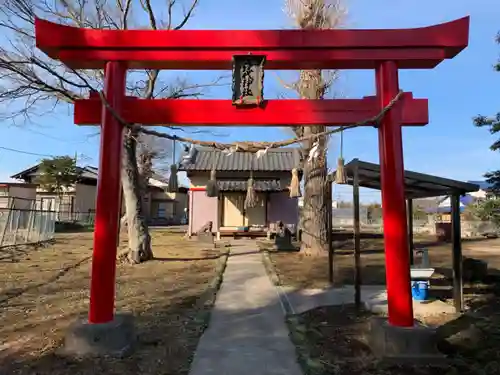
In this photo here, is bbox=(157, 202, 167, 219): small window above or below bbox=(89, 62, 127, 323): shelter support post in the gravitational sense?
above

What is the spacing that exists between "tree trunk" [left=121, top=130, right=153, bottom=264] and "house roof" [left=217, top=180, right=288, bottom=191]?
310 inches

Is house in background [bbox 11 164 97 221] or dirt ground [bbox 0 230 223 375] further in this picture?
house in background [bbox 11 164 97 221]

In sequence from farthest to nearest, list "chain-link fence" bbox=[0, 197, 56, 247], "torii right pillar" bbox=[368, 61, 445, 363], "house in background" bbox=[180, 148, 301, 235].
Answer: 1. "house in background" bbox=[180, 148, 301, 235]
2. "chain-link fence" bbox=[0, 197, 56, 247]
3. "torii right pillar" bbox=[368, 61, 445, 363]

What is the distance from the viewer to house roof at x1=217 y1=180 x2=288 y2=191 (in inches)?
826

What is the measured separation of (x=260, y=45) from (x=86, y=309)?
5083mm

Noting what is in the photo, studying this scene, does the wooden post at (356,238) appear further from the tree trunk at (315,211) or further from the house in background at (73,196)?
the house in background at (73,196)

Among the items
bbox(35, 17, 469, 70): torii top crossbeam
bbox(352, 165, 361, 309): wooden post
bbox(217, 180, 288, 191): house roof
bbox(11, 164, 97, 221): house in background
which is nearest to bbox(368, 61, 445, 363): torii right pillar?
bbox(35, 17, 469, 70): torii top crossbeam

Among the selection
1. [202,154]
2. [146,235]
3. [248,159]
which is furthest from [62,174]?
[146,235]

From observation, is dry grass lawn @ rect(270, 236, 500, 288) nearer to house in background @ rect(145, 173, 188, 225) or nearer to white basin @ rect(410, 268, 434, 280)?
white basin @ rect(410, 268, 434, 280)

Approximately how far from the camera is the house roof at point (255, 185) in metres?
21.0

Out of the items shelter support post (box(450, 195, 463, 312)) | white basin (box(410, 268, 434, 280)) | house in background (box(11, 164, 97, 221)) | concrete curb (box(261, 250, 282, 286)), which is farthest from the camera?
house in background (box(11, 164, 97, 221))

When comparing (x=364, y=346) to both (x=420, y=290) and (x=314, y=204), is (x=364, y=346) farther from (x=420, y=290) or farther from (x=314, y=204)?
(x=314, y=204)

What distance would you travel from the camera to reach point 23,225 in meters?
16.7

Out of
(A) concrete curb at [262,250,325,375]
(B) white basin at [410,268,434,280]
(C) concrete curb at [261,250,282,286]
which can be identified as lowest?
(A) concrete curb at [262,250,325,375]
